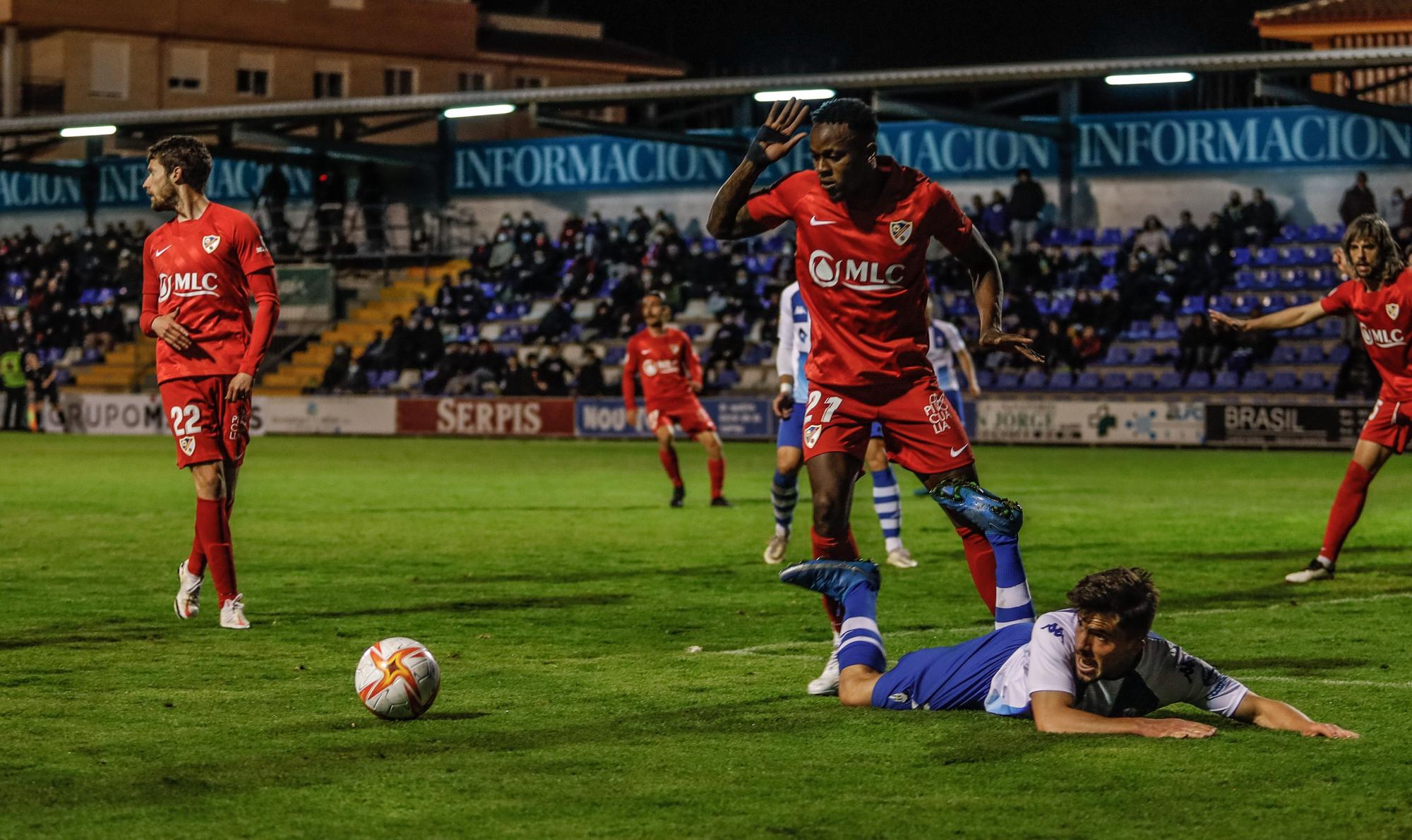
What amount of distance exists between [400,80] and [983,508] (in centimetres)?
5356

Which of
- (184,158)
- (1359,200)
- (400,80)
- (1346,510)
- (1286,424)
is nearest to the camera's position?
(184,158)

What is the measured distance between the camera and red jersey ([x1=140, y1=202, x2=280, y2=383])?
8.76m

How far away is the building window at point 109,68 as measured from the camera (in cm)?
5222

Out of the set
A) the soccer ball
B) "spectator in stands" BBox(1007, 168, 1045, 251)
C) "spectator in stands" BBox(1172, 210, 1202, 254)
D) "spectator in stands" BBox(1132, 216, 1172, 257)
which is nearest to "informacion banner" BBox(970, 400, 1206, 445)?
"spectator in stands" BBox(1132, 216, 1172, 257)

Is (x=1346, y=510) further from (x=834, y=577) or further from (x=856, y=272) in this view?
(x=834, y=577)

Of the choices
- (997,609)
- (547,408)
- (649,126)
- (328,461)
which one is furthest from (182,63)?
(997,609)

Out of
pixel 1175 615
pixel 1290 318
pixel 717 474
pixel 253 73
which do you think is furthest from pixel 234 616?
pixel 253 73

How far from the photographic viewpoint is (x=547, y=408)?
109ft

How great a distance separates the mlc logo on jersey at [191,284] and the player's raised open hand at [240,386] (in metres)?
0.45

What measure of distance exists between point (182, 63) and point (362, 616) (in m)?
47.8

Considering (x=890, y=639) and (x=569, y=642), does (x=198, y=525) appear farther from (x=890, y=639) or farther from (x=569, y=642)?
(x=890, y=639)

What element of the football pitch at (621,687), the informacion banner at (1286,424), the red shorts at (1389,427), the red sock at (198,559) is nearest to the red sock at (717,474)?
the football pitch at (621,687)

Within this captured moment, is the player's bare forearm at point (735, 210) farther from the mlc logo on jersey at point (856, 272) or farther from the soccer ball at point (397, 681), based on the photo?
the soccer ball at point (397, 681)

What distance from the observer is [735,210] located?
678cm
